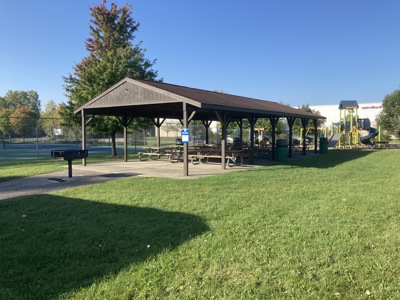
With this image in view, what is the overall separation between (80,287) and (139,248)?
1.11 meters

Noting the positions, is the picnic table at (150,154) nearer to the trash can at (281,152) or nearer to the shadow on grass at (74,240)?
the trash can at (281,152)

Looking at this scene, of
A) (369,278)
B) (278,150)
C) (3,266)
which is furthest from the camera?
(278,150)

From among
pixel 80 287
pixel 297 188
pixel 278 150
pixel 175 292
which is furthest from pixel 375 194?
pixel 278 150

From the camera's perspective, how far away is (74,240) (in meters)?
4.70

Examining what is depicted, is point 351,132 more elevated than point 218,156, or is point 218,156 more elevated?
point 351,132

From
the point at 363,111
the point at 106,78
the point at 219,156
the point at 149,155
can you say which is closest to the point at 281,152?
the point at 219,156

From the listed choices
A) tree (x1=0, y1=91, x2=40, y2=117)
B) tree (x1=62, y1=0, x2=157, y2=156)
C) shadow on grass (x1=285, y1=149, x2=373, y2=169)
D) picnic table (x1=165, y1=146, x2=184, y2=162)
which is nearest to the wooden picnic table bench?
picnic table (x1=165, y1=146, x2=184, y2=162)

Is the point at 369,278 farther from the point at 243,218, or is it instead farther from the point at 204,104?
the point at 204,104

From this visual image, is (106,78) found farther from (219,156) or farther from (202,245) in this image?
(202,245)

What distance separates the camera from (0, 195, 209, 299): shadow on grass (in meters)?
3.52

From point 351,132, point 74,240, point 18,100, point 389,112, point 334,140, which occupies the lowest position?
point 74,240

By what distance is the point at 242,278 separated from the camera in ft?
11.5

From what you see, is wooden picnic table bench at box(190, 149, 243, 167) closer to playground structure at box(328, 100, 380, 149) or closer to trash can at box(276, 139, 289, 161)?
trash can at box(276, 139, 289, 161)

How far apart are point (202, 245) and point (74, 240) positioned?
1.83 m
